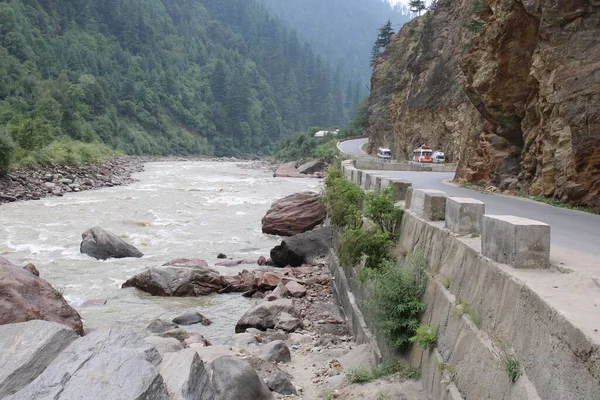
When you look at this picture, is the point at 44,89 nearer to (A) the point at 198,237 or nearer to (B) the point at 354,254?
(A) the point at 198,237

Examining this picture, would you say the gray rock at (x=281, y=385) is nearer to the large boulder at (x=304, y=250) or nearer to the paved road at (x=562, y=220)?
the paved road at (x=562, y=220)

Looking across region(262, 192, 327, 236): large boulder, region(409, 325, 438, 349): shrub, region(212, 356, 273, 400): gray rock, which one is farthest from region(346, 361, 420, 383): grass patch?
region(262, 192, 327, 236): large boulder

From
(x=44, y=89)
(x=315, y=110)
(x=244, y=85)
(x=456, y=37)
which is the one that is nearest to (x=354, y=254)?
(x=456, y=37)

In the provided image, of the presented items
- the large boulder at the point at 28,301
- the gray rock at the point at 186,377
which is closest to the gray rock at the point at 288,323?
the large boulder at the point at 28,301

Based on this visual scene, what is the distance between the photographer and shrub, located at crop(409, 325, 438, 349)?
591 centimetres

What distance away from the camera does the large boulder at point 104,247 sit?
16.8m

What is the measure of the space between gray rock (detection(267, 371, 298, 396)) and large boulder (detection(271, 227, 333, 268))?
8.94 meters

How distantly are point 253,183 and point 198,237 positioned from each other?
78.6 feet

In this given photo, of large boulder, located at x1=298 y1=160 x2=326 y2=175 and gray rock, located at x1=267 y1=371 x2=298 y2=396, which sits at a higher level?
gray rock, located at x1=267 y1=371 x2=298 y2=396

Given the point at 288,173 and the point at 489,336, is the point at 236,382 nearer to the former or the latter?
the point at 489,336

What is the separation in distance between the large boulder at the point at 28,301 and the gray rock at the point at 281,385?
357 centimetres

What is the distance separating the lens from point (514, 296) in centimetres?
438

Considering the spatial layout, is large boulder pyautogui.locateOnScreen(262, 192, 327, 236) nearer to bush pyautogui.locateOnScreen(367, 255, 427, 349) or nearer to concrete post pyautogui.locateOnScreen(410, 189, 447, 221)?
concrete post pyautogui.locateOnScreen(410, 189, 447, 221)

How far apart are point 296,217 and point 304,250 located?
441 cm
